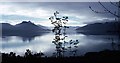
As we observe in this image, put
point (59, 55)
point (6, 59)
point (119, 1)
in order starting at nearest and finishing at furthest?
point (119, 1)
point (6, 59)
point (59, 55)

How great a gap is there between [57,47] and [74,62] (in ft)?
3.57

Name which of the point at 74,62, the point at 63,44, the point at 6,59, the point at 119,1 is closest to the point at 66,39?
the point at 63,44

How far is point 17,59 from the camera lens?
771cm

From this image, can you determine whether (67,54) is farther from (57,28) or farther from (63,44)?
(57,28)

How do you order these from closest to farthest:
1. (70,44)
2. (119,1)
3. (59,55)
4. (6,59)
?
(119,1) → (6,59) → (59,55) → (70,44)

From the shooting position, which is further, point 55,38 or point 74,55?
point 74,55

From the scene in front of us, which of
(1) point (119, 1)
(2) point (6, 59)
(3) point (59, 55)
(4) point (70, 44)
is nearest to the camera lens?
(1) point (119, 1)

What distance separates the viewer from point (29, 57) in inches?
309

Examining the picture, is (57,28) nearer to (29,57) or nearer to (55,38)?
(55,38)

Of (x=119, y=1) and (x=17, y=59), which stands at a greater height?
(x=119, y=1)

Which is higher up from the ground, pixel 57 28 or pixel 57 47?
pixel 57 28

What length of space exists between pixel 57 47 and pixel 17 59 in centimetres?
139

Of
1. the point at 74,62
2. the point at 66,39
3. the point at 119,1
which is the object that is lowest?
the point at 74,62

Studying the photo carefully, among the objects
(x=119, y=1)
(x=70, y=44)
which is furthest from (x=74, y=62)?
(x=119, y=1)
